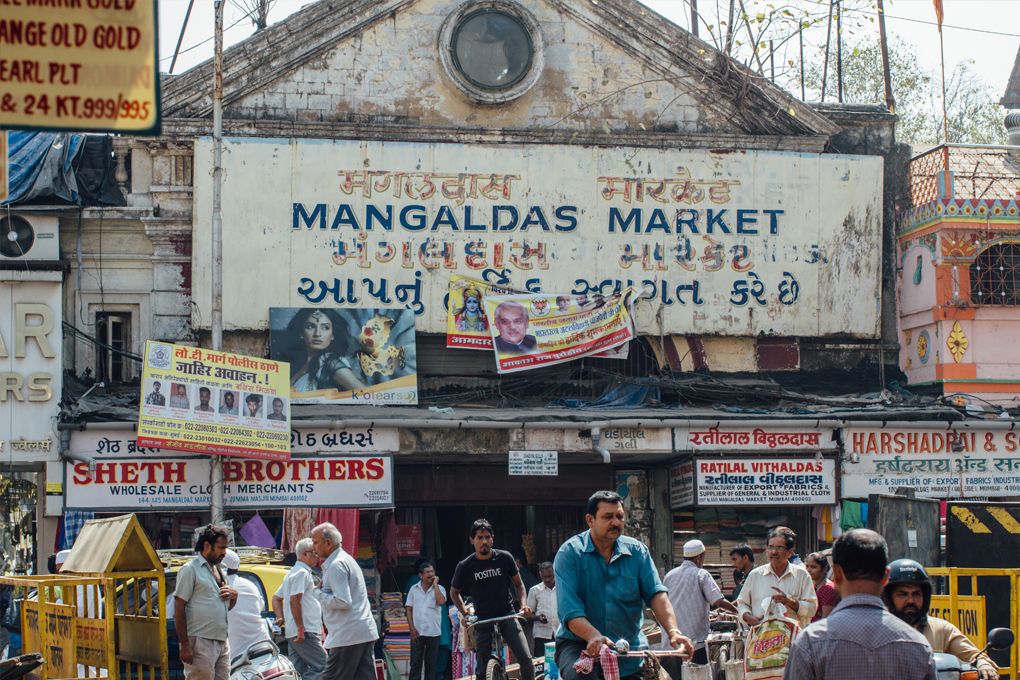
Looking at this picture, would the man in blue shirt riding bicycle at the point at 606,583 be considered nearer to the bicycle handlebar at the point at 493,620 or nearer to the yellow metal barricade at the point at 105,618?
the yellow metal barricade at the point at 105,618

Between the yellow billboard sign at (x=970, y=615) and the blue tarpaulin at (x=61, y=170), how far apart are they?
13782 millimetres

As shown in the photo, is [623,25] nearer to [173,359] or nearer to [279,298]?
[279,298]

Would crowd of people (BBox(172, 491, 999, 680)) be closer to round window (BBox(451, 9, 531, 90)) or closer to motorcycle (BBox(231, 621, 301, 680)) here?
motorcycle (BBox(231, 621, 301, 680))

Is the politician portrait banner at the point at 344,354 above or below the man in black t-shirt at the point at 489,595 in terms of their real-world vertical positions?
above

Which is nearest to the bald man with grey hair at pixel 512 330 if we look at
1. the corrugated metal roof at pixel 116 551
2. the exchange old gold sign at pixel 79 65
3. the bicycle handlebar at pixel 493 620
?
the bicycle handlebar at pixel 493 620

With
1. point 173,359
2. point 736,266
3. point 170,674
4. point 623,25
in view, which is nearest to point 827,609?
point 170,674

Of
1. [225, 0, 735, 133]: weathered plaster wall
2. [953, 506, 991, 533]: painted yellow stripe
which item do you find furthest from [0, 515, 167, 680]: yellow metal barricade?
[225, 0, 735, 133]: weathered plaster wall

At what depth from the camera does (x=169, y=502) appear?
785 inches

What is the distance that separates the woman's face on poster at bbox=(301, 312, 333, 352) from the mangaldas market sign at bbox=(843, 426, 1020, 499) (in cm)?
746

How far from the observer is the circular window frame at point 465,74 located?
2242cm

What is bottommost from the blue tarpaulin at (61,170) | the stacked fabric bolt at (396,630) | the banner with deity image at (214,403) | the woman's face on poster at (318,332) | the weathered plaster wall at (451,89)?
the stacked fabric bolt at (396,630)

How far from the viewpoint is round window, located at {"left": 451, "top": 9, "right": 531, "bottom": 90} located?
22.6 meters

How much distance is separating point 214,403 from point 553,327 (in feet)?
17.6

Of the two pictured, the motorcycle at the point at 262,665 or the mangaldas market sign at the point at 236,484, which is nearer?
the motorcycle at the point at 262,665
